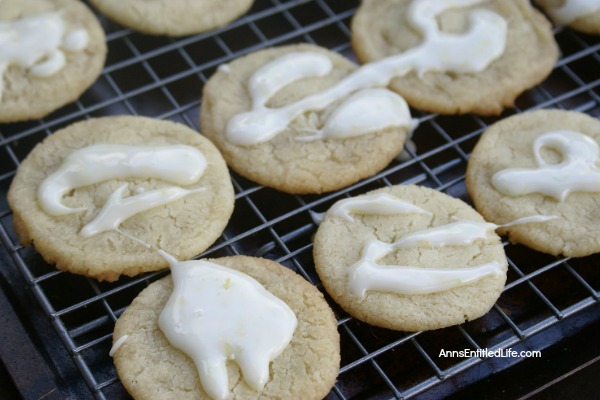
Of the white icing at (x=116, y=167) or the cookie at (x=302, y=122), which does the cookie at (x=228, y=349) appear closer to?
the white icing at (x=116, y=167)

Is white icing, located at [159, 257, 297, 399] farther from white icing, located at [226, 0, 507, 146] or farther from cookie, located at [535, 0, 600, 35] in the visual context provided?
cookie, located at [535, 0, 600, 35]

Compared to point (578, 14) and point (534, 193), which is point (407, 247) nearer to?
point (534, 193)

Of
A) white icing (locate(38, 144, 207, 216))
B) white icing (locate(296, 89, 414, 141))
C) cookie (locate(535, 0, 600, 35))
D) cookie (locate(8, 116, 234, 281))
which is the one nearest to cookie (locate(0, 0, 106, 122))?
cookie (locate(8, 116, 234, 281))

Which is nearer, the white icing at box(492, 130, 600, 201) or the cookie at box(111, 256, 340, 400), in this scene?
the cookie at box(111, 256, 340, 400)

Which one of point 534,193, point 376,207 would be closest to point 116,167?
point 376,207

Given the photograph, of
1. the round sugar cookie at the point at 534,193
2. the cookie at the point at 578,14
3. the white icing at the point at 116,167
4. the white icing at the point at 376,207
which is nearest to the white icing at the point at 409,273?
the white icing at the point at 376,207
